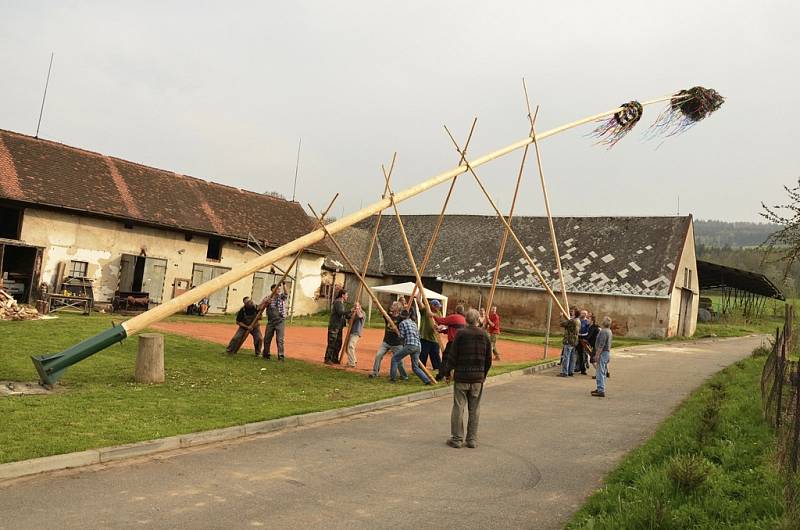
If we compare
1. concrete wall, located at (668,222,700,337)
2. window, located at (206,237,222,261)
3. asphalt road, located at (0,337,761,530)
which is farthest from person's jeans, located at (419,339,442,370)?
concrete wall, located at (668,222,700,337)

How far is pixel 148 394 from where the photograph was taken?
10570 mm

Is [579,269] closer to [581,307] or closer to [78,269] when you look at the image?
[581,307]

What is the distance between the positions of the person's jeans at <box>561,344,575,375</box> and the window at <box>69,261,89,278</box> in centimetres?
1831

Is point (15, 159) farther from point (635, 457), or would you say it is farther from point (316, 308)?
point (635, 457)

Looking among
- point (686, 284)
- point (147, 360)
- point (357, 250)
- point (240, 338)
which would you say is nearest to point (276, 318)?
point (240, 338)

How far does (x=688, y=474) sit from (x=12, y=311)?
62.4ft

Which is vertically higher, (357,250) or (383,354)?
(357,250)

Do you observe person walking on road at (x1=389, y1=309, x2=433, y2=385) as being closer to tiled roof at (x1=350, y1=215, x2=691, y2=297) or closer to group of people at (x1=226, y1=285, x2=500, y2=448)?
group of people at (x1=226, y1=285, x2=500, y2=448)

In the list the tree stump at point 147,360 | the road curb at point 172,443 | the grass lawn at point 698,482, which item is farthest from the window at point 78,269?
the grass lawn at point 698,482

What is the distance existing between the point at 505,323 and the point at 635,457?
2731cm

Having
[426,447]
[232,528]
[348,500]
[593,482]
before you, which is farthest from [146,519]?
[593,482]

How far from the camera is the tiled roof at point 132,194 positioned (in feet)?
80.6

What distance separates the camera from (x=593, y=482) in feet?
23.9

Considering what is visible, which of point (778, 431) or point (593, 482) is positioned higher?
point (778, 431)
